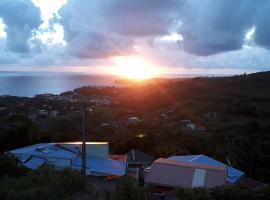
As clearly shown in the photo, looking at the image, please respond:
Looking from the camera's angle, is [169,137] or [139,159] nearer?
[139,159]

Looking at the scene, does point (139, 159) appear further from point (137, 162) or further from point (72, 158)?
point (72, 158)

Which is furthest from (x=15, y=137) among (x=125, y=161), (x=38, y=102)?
(x=38, y=102)

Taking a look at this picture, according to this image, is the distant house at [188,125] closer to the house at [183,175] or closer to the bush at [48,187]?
the house at [183,175]

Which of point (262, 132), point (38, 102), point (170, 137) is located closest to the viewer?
point (170, 137)

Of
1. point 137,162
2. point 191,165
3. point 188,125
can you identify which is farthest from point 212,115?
point 191,165

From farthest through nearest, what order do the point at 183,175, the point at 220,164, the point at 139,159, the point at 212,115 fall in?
the point at 212,115
the point at 139,159
the point at 220,164
the point at 183,175

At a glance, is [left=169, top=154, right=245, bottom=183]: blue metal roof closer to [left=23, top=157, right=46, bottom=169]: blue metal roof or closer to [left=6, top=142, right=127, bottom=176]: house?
[left=6, top=142, right=127, bottom=176]: house

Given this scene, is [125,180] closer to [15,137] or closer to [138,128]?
[15,137]

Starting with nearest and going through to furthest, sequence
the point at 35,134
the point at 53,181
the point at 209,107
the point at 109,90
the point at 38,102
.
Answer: the point at 53,181, the point at 35,134, the point at 209,107, the point at 38,102, the point at 109,90
